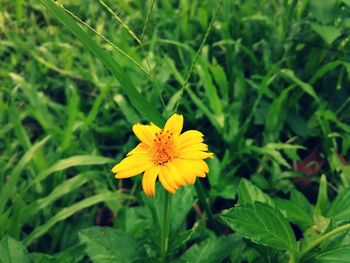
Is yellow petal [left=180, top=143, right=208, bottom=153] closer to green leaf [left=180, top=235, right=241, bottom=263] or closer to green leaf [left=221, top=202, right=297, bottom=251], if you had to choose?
green leaf [left=221, top=202, right=297, bottom=251]

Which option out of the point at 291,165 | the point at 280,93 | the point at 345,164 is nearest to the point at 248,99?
the point at 280,93

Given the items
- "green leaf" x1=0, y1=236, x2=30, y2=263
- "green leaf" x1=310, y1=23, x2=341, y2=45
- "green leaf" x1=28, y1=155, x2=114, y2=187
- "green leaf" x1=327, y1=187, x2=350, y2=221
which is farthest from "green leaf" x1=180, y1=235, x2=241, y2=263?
"green leaf" x1=310, y1=23, x2=341, y2=45

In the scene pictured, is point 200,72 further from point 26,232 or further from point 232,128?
point 26,232

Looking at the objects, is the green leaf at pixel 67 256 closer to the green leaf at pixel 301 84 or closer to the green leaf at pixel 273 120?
the green leaf at pixel 273 120

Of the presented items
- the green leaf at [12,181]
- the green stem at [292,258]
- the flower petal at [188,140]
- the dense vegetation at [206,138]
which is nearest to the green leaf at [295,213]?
the dense vegetation at [206,138]

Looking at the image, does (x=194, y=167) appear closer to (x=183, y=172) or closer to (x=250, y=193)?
(x=183, y=172)

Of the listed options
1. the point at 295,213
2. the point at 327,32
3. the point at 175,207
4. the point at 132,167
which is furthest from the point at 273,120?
the point at 132,167
